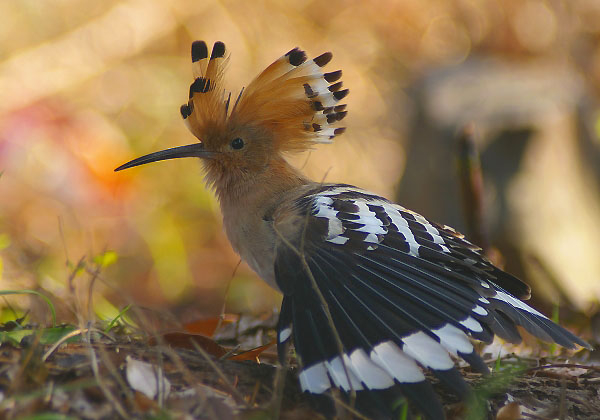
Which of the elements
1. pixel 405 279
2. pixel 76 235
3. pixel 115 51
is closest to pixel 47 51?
pixel 115 51

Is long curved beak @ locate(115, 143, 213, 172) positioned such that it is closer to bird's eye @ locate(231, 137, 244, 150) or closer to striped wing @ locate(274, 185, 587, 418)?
bird's eye @ locate(231, 137, 244, 150)

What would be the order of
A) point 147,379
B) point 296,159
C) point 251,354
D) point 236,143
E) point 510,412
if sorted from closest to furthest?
point 147,379 < point 510,412 < point 251,354 < point 236,143 < point 296,159

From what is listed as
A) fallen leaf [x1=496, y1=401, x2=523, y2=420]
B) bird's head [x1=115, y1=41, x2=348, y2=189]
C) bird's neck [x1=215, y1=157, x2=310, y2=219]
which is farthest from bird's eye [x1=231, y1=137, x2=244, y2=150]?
fallen leaf [x1=496, y1=401, x2=523, y2=420]

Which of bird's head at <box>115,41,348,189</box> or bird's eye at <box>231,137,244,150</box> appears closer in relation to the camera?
bird's head at <box>115,41,348,189</box>

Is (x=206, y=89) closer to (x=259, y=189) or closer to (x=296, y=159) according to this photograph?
(x=259, y=189)

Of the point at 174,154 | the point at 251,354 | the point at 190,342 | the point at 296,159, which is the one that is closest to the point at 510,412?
the point at 251,354

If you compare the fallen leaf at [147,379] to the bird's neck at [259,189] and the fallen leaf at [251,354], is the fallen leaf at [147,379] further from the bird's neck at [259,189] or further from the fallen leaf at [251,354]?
the bird's neck at [259,189]

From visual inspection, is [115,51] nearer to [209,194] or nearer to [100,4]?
[100,4]
